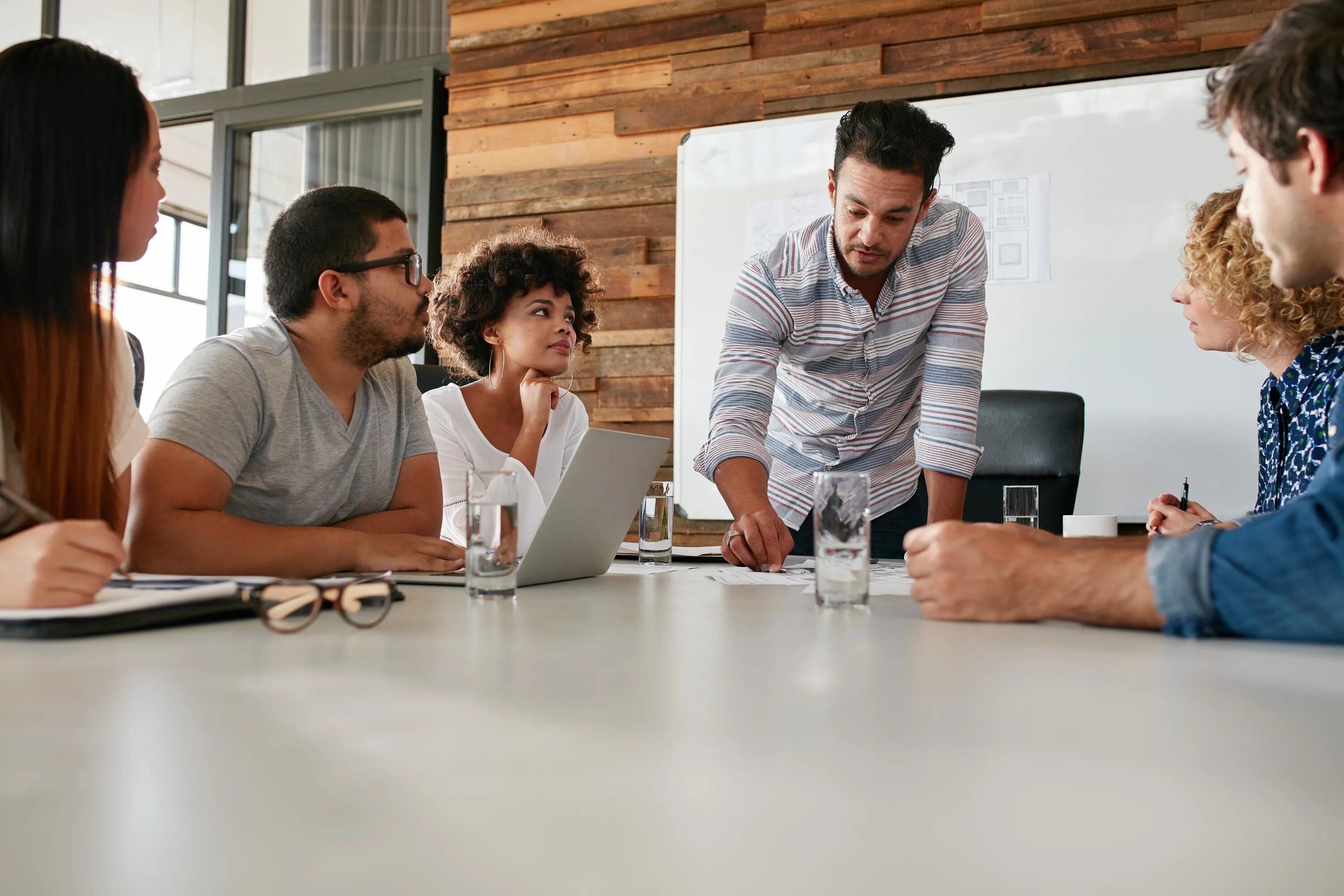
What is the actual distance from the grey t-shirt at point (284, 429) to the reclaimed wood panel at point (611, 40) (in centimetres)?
238

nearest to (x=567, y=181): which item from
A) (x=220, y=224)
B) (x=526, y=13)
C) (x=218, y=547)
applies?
(x=526, y=13)

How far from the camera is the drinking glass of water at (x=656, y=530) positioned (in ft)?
5.19

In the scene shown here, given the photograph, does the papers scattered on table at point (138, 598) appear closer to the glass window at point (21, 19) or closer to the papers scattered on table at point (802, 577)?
the papers scattered on table at point (802, 577)

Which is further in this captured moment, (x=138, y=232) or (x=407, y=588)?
(x=138, y=232)

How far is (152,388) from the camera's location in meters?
5.26

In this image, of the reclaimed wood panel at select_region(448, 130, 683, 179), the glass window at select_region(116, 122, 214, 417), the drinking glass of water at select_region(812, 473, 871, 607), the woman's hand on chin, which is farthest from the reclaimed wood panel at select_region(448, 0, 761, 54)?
the drinking glass of water at select_region(812, 473, 871, 607)

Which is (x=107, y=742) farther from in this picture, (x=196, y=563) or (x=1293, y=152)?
(x=1293, y=152)

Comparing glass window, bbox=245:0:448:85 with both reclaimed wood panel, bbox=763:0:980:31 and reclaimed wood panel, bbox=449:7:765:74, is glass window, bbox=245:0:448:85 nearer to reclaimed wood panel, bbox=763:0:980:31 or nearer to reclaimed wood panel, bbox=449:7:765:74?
reclaimed wood panel, bbox=449:7:765:74

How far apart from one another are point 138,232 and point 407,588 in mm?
654

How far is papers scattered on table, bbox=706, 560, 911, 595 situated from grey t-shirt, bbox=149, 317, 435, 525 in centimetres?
66

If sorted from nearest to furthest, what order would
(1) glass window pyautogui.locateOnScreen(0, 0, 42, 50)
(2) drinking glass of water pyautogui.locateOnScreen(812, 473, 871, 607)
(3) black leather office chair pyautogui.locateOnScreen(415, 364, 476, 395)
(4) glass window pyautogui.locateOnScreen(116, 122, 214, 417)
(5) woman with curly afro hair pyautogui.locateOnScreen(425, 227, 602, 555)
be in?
1. (2) drinking glass of water pyautogui.locateOnScreen(812, 473, 871, 607)
2. (5) woman with curly afro hair pyautogui.locateOnScreen(425, 227, 602, 555)
3. (3) black leather office chair pyautogui.locateOnScreen(415, 364, 476, 395)
4. (4) glass window pyautogui.locateOnScreen(116, 122, 214, 417)
5. (1) glass window pyautogui.locateOnScreen(0, 0, 42, 50)

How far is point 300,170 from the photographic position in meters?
4.43

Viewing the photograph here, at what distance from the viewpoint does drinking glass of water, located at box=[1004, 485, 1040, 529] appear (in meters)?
1.76

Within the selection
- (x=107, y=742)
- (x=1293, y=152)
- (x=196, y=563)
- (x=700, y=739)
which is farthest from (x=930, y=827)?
(x=196, y=563)
